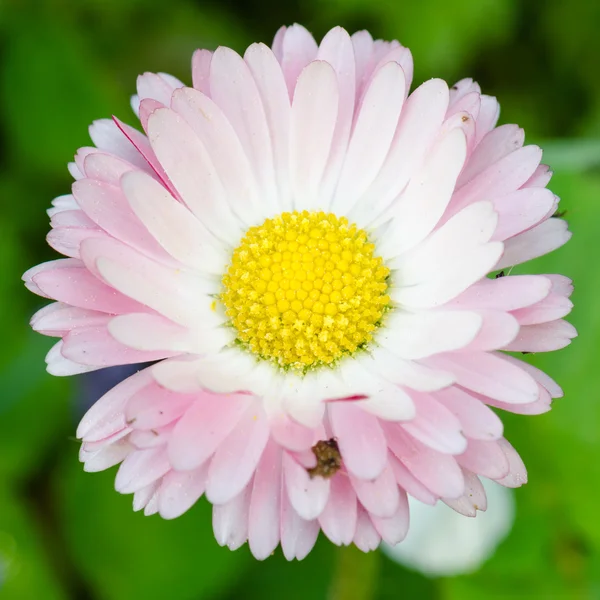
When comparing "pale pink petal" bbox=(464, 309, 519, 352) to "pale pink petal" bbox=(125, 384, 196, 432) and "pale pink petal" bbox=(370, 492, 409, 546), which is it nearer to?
"pale pink petal" bbox=(370, 492, 409, 546)

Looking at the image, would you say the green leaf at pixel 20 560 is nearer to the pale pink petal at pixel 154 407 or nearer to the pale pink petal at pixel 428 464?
the pale pink petal at pixel 154 407

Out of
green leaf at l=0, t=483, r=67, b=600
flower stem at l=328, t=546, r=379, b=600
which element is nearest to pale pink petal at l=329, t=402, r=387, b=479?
flower stem at l=328, t=546, r=379, b=600

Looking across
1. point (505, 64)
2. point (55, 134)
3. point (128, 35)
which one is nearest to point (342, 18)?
point (505, 64)

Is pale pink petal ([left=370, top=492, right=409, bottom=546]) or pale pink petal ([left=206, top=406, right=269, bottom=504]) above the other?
pale pink petal ([left=370, top=492, right=409, bottom=546])

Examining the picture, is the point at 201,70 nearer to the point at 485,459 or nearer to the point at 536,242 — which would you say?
the point at 536,242

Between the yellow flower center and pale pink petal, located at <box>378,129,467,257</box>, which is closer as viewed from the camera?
pale pink petal, located at <box>378,129,467,257</box>

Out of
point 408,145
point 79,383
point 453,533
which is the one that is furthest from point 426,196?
point 79,383

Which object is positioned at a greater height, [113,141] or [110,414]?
[113,141]

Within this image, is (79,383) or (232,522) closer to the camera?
(232,522)
